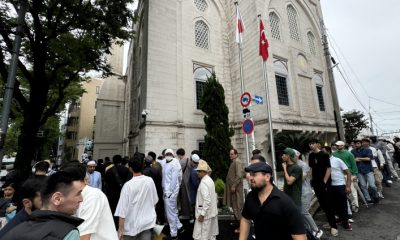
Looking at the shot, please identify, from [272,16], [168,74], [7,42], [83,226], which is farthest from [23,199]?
[272,16]

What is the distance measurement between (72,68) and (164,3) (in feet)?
25.1

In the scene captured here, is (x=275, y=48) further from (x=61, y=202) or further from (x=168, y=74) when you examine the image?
(x=61, y=202)

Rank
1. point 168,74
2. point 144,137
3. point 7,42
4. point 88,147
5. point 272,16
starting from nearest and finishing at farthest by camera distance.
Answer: point 7,42 → point 144,137 → point 168,74 → point 272,16 → point 88,147

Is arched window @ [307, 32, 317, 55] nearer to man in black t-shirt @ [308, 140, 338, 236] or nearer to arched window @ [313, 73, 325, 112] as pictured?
arched window @ [313, 73, 325, 112]

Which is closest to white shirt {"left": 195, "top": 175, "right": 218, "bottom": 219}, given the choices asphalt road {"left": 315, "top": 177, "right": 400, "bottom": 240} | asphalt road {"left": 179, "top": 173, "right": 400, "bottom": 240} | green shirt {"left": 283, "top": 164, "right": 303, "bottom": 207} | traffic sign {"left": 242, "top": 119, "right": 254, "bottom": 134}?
asphalt road {"left": 179, "top": 173, "right": 400, "bottom": 240}

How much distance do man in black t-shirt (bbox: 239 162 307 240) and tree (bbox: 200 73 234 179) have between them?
27.7 ft

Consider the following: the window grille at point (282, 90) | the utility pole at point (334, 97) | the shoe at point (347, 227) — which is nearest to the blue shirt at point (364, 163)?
the shoe at point (347, 227)

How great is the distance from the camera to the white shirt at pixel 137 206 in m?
3.36

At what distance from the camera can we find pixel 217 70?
15695mm

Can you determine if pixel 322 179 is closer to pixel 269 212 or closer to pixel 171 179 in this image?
pixel 269 212

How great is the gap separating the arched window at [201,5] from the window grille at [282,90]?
26.0 feet

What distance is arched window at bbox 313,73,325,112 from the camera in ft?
58.7

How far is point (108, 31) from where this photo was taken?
10.2m

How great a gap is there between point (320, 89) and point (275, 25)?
730 cm
